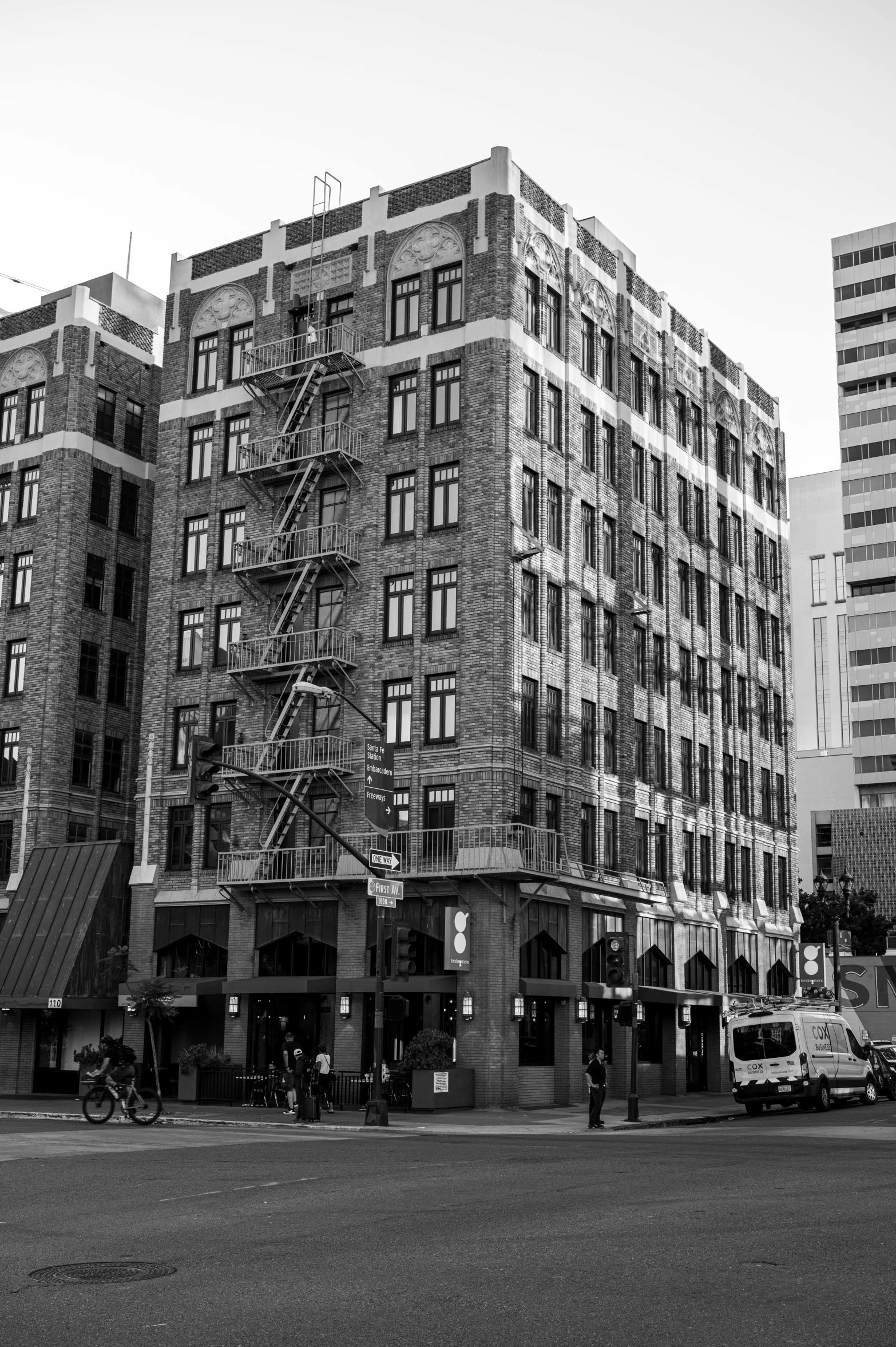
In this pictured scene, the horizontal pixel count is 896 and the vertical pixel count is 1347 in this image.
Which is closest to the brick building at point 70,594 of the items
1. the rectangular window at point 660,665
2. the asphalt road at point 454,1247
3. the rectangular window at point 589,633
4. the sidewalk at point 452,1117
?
the sidewalk at point 452,1117

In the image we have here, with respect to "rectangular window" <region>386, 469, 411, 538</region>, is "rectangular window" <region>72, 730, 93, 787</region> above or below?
below

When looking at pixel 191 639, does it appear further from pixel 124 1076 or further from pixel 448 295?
pixel 124 1076

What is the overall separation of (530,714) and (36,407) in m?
24.8

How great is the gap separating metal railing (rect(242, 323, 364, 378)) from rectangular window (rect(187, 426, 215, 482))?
9.07ft

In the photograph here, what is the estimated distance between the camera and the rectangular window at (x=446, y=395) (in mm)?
46469

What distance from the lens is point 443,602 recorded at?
45156mm

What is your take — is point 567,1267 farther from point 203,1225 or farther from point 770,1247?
point 203,1225

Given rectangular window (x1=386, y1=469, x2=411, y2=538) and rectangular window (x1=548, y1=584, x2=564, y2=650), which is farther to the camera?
rectangular window (x1=548, y1=584, x2=564, y2=650)

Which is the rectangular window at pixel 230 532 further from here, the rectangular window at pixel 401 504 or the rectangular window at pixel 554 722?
the rectangular window at pixel 554 722

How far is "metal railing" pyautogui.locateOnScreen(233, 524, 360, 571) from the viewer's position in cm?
4688

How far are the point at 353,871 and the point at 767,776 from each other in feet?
87.9

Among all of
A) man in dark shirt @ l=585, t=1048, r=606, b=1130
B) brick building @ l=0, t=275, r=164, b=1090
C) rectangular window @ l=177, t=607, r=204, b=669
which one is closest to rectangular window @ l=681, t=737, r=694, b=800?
rectangular window @ l=177, t=607, r=204, b=669

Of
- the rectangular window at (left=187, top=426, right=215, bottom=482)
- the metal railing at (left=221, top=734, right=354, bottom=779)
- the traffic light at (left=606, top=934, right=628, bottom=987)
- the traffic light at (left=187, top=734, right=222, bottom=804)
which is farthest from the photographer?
the rectangular window at (left=187, top=426, right=215, bottom=482)

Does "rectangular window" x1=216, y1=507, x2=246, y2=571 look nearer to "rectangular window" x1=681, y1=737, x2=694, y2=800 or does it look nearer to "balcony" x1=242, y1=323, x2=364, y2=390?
"balcony" x1=242, y1=323, x2=364, y2=390
